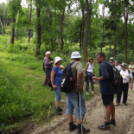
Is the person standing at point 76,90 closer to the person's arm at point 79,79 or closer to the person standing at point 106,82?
the person's arm at point 79,79

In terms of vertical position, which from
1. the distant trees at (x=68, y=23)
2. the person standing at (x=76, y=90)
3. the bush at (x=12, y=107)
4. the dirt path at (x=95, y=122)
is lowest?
the dirt path at (x=95, y=122)

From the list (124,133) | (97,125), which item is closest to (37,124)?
(97,125)

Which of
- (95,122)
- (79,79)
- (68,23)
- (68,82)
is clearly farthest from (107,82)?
(68,23)

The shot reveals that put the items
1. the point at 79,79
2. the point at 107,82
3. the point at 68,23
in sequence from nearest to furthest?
1. the point at 79,79
2. the point at 107,82
3. the point at 68,23

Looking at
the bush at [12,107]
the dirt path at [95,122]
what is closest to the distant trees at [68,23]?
the dirt path at [95,122]

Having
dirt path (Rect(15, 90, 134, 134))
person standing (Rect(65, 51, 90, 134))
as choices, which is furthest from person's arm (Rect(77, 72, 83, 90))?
dirt path (Rect(15, 90, 134, 134))

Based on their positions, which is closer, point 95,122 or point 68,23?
point 95,122

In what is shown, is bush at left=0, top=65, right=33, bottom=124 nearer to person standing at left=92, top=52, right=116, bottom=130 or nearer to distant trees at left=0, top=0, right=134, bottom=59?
person standing at left=92, top=52, right=116, bottom=130

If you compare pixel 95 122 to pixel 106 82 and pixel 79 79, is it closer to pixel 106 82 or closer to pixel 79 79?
pixel 106 82

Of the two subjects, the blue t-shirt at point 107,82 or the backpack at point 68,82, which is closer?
the backpack at point 68,82

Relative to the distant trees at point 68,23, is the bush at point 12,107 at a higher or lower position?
lower

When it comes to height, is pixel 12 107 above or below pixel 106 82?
below

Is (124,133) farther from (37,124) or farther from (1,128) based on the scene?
(1,128)

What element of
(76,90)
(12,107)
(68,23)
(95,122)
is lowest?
(95,122)
